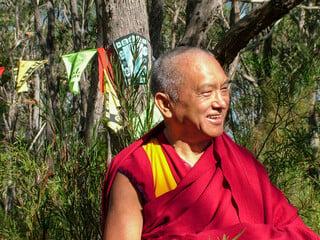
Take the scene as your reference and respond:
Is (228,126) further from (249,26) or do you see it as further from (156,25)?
(156,25)

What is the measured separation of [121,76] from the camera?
3.39 m

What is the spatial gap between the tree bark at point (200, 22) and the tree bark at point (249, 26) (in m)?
0.25

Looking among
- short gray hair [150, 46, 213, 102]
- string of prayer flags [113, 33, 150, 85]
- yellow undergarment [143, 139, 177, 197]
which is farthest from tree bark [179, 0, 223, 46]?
yellow undergarment [143, 139, 177, 197]

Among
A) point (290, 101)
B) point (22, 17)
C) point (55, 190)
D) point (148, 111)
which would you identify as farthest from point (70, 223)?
point (22, 17)

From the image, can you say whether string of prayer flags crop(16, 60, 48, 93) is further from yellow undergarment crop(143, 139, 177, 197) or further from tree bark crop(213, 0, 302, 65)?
yellow undergarment crop(143, 139, 177, 197)

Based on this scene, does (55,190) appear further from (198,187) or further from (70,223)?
(198,187)

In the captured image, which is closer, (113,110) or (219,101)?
(219,101)


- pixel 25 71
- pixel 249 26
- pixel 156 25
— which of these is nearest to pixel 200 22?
A: pixel 249 26

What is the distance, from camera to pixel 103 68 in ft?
11.6

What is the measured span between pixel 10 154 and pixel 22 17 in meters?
13.9

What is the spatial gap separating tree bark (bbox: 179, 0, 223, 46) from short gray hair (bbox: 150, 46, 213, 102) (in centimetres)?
120

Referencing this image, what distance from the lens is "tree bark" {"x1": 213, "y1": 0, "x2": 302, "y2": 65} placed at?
371 cm

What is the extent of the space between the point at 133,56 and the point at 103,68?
0.17 m

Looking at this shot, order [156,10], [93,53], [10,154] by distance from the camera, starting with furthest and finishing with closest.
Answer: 1. [156,10]
2. [10,154]
3. [93,53]
